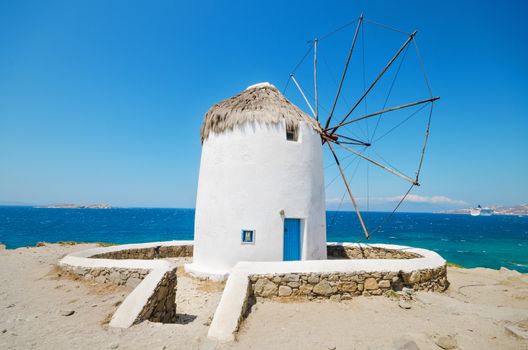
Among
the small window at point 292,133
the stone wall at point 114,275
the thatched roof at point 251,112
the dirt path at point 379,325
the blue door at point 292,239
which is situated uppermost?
the thatched roof at point 251,112

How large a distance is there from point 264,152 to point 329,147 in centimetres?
306

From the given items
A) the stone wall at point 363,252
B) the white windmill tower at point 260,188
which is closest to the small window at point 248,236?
the white windmill tower at point 260,188

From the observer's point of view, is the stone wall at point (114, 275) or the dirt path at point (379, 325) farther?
the stone wall at point (114, 275)

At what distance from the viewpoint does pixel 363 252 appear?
12.7 m

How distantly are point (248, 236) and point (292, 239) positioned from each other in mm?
1480

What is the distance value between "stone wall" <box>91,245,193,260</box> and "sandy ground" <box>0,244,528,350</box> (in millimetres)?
2595

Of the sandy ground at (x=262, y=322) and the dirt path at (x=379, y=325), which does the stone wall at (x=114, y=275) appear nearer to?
the sandy ground at (x=262, y=322)

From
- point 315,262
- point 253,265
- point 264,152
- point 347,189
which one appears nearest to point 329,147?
point 347,189

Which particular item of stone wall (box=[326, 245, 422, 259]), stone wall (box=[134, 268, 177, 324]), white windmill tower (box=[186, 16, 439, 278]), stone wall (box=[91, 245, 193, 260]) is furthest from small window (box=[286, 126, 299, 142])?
stone wall (box=[91, 245, 193, 260])

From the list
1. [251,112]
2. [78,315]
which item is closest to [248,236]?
[251,112]

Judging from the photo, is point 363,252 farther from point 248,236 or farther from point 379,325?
point 379,325

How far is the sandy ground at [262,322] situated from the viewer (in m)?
4.55

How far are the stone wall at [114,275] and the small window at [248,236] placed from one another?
2.91 m

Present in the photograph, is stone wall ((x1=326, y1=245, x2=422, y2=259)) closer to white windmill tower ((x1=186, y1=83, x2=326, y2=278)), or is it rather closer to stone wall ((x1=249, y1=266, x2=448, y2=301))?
white windmill tower ((x1=186, y1=83, x2=326, y2=278))
